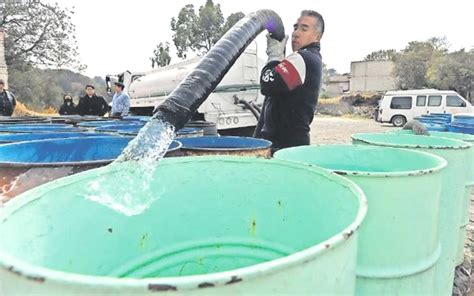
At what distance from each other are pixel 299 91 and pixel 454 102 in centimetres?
1478

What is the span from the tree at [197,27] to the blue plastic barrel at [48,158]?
29302mm

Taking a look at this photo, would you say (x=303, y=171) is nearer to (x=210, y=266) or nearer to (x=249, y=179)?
(x=249, y=179)

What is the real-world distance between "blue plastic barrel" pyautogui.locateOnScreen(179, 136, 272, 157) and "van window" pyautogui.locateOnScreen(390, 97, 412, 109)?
15457mm

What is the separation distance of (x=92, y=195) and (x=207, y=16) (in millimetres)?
31805

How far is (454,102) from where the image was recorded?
14586mm

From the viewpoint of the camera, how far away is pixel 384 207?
1.17 meters

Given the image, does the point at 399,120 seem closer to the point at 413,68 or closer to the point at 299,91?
the point at 413,68

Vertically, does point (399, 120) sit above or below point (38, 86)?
below

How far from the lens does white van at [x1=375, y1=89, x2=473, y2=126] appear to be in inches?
574

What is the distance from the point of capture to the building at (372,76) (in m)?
35.8

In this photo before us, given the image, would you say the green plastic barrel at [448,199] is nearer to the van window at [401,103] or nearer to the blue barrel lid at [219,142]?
the blue barrel lid at [219,142]

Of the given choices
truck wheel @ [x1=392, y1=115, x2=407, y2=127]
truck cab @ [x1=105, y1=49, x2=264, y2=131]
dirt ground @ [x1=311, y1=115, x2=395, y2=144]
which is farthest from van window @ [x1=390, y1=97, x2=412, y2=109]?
truck cab @ [x1=105, y1=49, x2=264, y2=131]

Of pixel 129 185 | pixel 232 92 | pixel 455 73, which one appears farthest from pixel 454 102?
pixel 129 185

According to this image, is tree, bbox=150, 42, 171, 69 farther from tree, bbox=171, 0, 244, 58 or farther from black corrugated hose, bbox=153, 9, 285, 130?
black corrugated hose, bbox=153, 9, 285, 130
